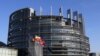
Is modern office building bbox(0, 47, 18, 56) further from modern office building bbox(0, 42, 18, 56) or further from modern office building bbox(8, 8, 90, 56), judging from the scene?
modern office building bbox(8, 8, 90, 56)

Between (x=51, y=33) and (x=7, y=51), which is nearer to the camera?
(x=7, y=51)

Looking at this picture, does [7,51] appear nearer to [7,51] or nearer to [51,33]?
[7,51]

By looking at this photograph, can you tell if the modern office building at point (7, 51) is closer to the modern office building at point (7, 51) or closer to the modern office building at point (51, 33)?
the modern office building at point (7, 51)

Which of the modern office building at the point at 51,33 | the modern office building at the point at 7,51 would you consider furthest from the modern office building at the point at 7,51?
the modern office building at the point at 51,33

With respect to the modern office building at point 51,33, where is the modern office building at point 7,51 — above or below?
below

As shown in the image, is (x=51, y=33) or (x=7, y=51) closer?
(x=7, y=51)

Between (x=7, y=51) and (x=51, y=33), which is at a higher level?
(x=51, y=33)

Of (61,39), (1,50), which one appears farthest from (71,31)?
(1,50)

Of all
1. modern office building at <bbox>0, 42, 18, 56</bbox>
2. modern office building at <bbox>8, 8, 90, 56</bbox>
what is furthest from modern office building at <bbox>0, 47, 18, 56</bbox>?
Answer: modern office building at <bbox>8, 8, 90, 56</bbox>

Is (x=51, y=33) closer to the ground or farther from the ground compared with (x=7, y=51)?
farther from the ground

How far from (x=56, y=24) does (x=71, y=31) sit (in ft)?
45.5

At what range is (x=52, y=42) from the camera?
614 feet

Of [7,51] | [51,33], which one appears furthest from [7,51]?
[51,33]

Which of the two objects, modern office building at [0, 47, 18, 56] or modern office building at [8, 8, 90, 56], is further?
modern office building at [8, 8, 90, 56]
